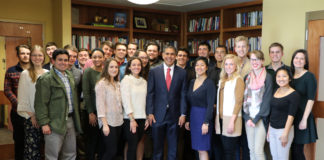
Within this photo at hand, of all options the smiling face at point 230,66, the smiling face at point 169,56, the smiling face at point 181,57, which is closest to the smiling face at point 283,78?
the smiling face at point 230,66

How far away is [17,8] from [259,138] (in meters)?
4.52

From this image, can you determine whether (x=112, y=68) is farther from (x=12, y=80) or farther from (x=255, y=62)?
(x=255, y=62)

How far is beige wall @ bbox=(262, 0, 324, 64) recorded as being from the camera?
12.3ft

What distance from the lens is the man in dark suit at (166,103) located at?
353 cm

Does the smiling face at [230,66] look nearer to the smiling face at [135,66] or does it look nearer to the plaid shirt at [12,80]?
the smiling face at [135,66]

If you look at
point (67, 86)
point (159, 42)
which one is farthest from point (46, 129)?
point (159, 42)

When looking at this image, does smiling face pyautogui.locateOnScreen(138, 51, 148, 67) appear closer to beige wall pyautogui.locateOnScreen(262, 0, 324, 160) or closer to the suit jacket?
the suit jacket

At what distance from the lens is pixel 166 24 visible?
688 cm

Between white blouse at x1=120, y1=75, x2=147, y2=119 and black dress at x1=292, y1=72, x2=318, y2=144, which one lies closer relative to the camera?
black dress at x1=292, y1=72, x2=318, y2=144

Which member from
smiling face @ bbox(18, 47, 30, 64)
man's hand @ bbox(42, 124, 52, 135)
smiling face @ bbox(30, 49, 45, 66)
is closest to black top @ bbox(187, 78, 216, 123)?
man's hand @ bbox(42, 124, 52, 135)

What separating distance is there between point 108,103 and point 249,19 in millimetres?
3638

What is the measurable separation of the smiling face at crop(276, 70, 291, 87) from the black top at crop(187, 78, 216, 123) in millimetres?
707

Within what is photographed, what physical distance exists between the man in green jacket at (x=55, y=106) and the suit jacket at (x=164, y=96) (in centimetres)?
92

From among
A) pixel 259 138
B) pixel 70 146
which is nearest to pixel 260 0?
pixel 259 138
